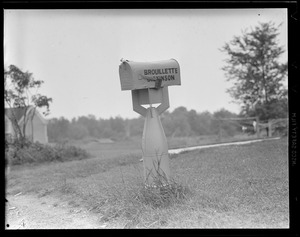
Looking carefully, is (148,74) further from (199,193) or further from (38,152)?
(38,152)

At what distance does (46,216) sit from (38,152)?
6.81 meters

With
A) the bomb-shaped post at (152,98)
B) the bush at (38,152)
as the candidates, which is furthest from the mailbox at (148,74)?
the bush at (38,152)

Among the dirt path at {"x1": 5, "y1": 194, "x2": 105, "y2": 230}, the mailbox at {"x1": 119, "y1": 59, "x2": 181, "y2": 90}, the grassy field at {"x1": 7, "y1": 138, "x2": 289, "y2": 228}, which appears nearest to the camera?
the grassy field at {"x1": 7, "y1": 138, "x2": 289, "y2": 228}

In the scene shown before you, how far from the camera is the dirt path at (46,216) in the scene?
4522 millimetres

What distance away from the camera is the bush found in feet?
36.6

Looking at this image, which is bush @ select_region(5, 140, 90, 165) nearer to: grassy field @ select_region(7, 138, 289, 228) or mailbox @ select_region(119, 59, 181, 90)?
grassy field @ select_region(7, 138, 289, 228)

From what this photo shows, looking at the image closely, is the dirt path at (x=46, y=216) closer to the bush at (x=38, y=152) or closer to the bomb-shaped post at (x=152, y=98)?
the bomb-shaped post at (x=152, y=98)

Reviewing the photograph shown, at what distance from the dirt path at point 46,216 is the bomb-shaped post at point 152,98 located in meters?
1.00

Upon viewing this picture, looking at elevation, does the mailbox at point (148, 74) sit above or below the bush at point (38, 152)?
above

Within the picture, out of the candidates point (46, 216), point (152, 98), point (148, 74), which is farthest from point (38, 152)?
point (148, 74)

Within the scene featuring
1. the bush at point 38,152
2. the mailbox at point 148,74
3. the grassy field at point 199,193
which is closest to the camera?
the grassy field at point 199,193

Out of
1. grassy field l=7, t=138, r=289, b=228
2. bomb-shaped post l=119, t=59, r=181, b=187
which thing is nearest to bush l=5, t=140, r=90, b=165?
grassy field l=7, t=138, r=289, b=228

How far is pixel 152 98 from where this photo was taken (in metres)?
4.86

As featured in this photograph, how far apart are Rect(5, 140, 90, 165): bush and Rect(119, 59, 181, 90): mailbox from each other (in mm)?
7369
